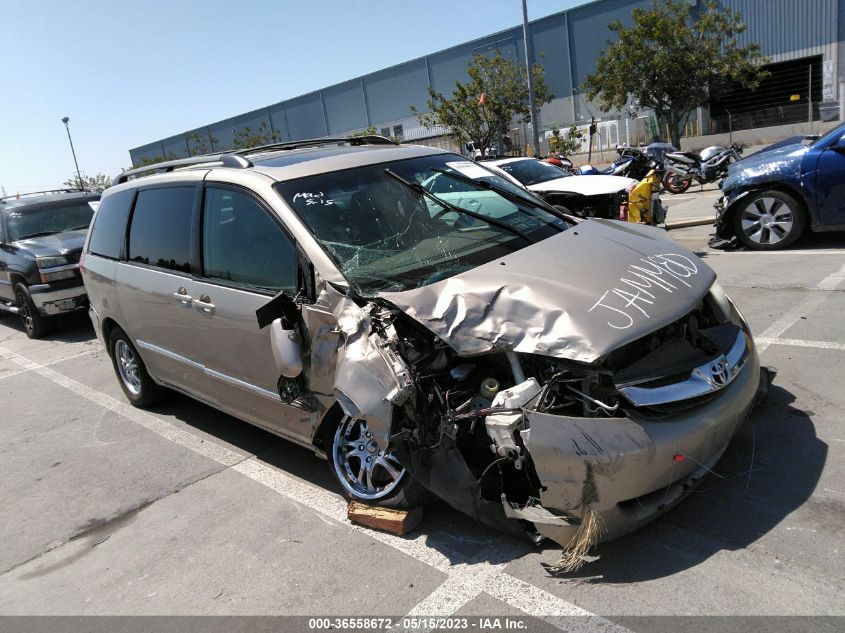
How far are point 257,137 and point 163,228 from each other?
50814 millimetres

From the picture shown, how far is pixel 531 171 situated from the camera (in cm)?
1146

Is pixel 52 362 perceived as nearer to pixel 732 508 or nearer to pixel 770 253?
pixel 732 508

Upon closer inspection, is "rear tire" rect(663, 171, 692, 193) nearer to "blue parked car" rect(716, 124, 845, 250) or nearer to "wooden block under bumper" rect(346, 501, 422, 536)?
"blue parked car" rect(716, 124, 845, 250)

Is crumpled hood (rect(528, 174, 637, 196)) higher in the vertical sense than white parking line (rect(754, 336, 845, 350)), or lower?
higher

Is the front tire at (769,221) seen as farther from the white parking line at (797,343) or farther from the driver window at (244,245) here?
the driver window at (244,245)

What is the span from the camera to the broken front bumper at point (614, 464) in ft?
8.69

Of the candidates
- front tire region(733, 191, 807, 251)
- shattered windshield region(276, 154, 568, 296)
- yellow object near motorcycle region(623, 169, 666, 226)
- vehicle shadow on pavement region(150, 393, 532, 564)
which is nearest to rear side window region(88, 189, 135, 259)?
vehicle shadow on pavement region(150, 393, 532, 564)

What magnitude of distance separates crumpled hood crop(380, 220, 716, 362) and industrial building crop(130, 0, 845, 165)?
523 inches

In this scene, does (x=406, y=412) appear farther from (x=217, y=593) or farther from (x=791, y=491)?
(x=791, y=491)

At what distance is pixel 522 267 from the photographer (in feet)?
10.9

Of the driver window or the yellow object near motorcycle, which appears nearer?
Answer: the driver window

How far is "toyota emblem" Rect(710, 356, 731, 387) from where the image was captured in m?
2.93

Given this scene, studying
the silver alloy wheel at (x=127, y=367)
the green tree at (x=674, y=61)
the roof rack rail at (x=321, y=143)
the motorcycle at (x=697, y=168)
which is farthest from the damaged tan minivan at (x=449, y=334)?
the green tree at (x=674, y=61)

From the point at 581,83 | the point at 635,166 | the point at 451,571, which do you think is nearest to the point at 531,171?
the point at 635,166
